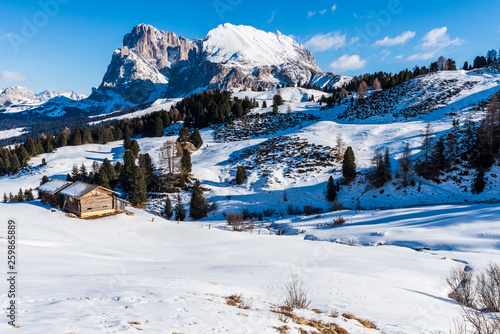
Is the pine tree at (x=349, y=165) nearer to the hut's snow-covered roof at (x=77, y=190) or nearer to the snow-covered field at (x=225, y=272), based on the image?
the snow-covered field at (x=225, y=272)

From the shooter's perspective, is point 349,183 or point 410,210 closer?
point 410,210

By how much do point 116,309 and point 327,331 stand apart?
6115 mm

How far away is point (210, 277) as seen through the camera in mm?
12898

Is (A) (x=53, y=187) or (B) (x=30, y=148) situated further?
(B) (x=30, y=148)

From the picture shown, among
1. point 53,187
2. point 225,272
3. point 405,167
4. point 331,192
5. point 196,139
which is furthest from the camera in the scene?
point 196,139

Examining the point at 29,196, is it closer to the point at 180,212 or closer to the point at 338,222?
the point at 180,212

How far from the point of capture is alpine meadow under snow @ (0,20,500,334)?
25.5 feet

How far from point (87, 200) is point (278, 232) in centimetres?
2548

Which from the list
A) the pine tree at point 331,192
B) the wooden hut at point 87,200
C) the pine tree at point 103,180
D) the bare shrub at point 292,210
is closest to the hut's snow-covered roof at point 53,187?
the wooden hut at point 87,200

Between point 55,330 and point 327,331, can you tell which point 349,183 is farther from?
point 55,330

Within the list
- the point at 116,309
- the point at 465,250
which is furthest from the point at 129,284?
the point at 465,250

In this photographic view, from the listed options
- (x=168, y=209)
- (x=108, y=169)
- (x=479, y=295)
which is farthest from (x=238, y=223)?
(x=108, y=169)

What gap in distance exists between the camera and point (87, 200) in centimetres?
3141

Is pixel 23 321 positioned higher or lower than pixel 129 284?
higher
